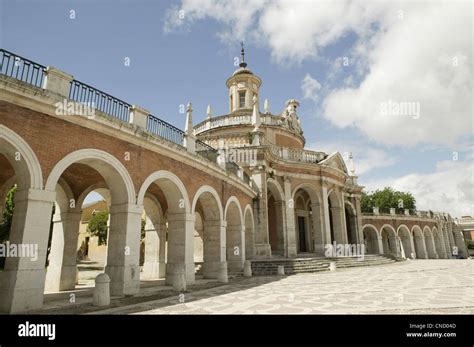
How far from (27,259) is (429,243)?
2188 inches

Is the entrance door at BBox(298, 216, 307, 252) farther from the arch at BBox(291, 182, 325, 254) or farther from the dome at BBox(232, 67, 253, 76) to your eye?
the dome at BBox(232, 67, 253, 76)

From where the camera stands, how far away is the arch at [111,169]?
9008 mm

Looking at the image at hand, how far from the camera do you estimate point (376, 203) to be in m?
58.7

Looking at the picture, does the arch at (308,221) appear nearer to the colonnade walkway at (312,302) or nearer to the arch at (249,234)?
the arch at (249,234)

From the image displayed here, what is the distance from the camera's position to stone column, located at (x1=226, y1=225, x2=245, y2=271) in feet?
58.6

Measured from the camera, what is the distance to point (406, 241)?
45031 mm

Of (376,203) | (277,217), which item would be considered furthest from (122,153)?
(376,203)

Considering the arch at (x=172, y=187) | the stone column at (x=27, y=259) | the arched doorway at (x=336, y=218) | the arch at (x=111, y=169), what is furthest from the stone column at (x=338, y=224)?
the stone column at (x=27, y=259)

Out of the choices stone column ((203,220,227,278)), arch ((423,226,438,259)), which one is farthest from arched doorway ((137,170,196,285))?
arch ((423,226,438,259))

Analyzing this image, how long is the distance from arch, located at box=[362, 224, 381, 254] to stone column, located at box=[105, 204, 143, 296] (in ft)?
121

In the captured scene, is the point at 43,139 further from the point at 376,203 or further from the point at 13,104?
the point at 376,203

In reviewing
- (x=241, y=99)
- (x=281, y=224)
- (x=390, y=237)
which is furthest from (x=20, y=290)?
(x=390, y=237)
